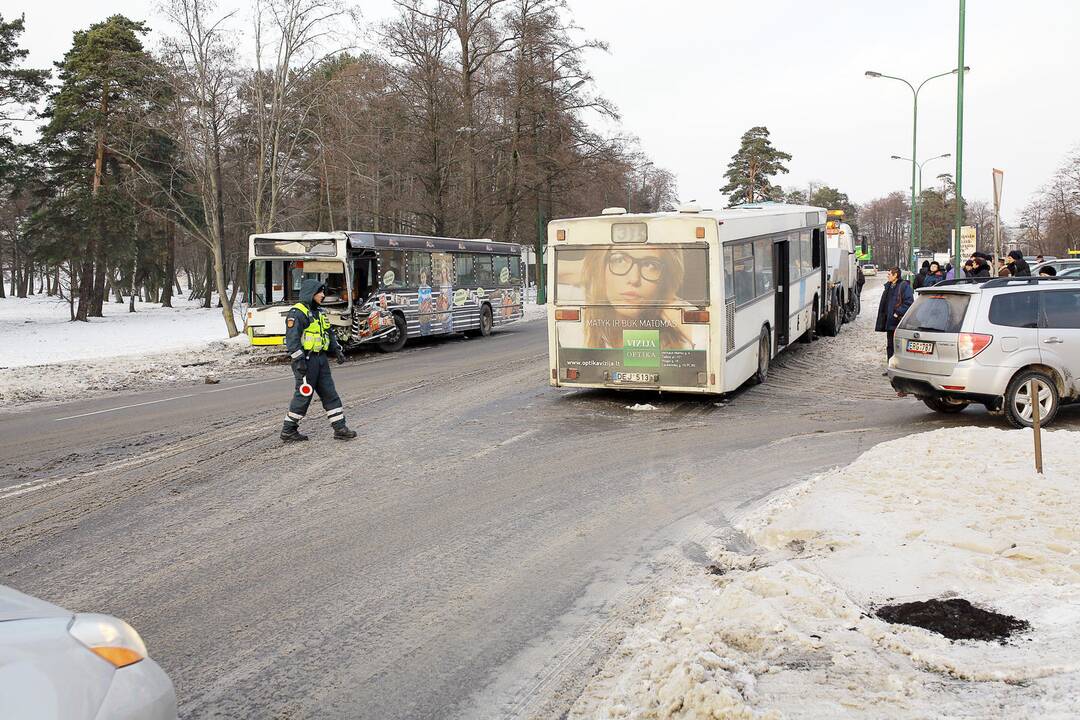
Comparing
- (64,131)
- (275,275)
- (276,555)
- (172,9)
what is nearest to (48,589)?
(276,555)

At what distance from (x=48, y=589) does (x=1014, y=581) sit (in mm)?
5746

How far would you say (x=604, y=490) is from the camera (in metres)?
8.20

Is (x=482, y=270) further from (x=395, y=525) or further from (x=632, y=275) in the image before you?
(x=395, y=525)

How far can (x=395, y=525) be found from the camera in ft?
23.1

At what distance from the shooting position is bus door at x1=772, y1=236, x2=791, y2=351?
1623cm

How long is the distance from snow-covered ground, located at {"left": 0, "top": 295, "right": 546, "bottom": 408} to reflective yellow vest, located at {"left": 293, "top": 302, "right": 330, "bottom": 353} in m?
7.48

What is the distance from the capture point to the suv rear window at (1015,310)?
35.7 feet

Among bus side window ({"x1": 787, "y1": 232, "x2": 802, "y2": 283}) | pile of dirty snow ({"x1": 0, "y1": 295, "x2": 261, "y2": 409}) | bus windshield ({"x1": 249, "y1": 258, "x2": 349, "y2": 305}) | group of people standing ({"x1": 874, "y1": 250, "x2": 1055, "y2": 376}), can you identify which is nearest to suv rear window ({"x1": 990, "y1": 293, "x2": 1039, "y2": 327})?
group of people standing ({"x1": 874, "y1": 250, "x2": 1055, "y2": 376})

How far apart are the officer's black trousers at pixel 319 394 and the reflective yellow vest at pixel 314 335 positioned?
94mm

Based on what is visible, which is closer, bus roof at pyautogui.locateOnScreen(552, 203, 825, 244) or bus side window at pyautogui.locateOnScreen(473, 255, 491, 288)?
bus roof at pyautogui.locateOnScreen(552, 203, 825, 244)

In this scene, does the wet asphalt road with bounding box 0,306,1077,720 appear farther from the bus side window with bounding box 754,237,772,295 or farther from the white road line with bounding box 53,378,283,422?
the bus side window with bounding box 754,237,772,295

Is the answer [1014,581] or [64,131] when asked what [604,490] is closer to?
[1014,581]

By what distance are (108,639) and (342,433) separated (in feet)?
26.1

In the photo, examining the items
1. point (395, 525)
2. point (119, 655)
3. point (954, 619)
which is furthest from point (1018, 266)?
point (119, 655)
